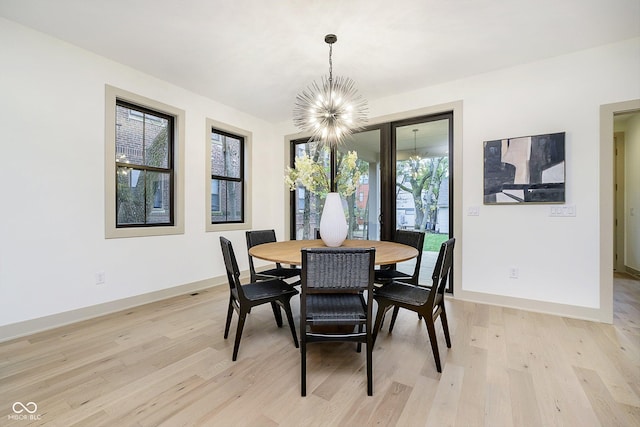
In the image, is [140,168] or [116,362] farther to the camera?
[140,168]

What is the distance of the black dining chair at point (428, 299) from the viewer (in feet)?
6.06

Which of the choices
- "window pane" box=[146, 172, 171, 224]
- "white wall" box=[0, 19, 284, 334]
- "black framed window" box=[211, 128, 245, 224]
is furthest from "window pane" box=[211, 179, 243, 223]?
"white wall" box=[0, 19, 284, 334]

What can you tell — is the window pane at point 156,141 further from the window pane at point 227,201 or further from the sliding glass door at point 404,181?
the sliding glass door at point 404,181

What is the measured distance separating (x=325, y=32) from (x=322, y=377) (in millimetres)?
2744

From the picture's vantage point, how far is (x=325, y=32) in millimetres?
2430

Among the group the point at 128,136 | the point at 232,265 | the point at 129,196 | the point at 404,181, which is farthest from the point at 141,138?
the point at 404,181

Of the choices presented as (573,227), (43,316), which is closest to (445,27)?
(573,227)

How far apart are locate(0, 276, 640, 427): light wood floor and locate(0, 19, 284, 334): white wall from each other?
43 centimetres

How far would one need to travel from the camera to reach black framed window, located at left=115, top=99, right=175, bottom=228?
310 cm

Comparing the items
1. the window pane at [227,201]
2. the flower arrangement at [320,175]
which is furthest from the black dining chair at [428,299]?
the window pane at [227,201]

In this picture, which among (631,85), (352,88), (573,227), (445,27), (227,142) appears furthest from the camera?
(227,142)

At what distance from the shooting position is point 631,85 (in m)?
2.55

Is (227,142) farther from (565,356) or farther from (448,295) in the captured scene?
(565,356)

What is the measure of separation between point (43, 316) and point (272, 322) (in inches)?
80.4
